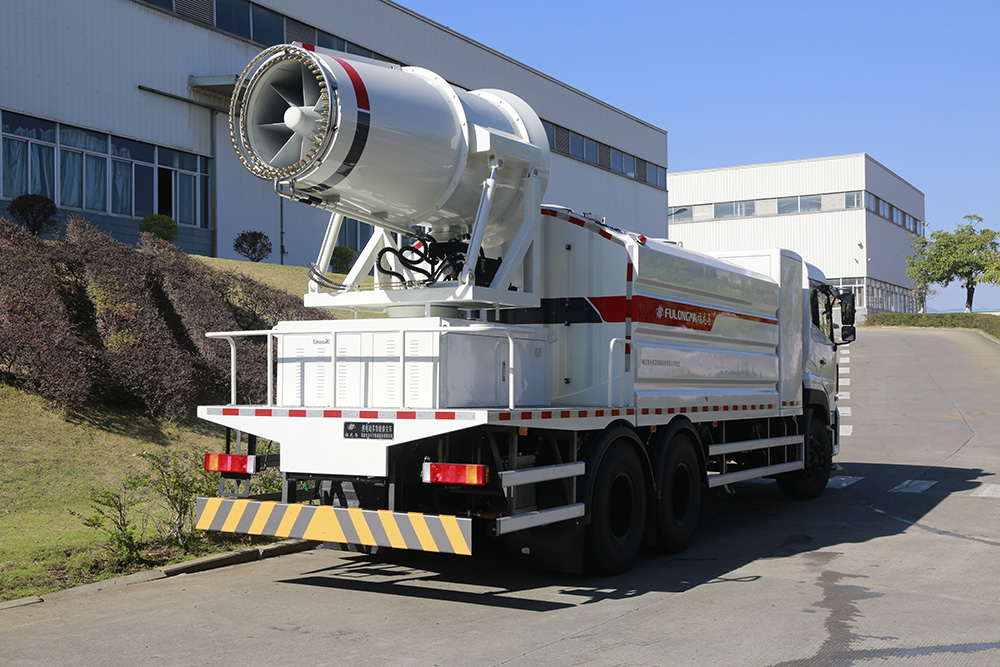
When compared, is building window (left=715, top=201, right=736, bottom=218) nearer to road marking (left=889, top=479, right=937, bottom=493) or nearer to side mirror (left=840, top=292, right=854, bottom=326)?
road marking (left=889, top=479, right=937, bottom=493)

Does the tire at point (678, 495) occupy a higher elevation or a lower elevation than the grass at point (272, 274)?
lower

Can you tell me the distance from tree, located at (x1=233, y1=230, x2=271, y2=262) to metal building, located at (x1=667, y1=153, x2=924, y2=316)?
46114 mm

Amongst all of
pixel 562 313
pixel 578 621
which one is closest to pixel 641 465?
pixel 562 313

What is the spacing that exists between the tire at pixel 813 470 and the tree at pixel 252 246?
18.7 m

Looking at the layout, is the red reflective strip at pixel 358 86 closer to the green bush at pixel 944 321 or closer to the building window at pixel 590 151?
the building window at pixel 590 151

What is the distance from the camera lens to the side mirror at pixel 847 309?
46.9 feet

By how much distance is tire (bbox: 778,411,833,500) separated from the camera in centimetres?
1330

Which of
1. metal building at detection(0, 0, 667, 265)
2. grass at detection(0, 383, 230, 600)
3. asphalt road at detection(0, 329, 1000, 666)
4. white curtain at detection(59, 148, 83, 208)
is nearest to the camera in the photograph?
asphalt road at detection(0, 329, 1000, 666)

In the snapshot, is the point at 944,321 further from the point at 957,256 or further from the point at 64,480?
the point at 64,480

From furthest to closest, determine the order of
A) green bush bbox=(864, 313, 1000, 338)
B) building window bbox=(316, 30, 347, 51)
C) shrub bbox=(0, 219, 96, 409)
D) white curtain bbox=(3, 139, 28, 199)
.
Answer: green bush bbox=(864, 313, 1000, 338), building window bbox=(316, 30, 347, 51), white curtain bbox=(3, 139, 28, 199), shrub bbox=(0, 219, 96, 409)

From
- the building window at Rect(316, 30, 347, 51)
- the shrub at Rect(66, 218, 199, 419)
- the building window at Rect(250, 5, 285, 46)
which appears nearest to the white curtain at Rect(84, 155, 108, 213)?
the building window at Rect(250, 5, 285, 46)

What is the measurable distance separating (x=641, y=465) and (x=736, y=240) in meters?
69.8

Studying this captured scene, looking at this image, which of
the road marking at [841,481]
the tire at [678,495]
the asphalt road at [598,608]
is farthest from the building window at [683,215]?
the tire at [678,495]

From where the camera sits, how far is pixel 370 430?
7.36 metres
